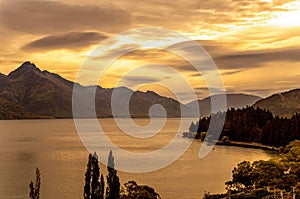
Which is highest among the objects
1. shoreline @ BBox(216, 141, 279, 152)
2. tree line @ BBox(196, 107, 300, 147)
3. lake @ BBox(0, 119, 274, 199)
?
tree line @ BBox(196, 107, 300, 147)

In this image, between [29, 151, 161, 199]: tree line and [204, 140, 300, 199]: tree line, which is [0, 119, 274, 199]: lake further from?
[29, 151, 161, 199]: tree line

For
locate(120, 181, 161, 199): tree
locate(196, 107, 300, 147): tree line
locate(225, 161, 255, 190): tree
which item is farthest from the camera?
locate(196, 107, 300, 147): tree line

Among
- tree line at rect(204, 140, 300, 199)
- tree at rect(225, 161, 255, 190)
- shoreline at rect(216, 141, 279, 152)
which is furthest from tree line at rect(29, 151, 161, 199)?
shoreline at rect(216, 141, 279, 152)

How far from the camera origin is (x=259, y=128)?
149 meters

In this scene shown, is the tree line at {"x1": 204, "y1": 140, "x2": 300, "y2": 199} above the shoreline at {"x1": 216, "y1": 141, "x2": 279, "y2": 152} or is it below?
below

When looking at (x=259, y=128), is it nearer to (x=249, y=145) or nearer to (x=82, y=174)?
(x=249, y=145)

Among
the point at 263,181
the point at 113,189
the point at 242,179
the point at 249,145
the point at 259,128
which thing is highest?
the point at 259,128

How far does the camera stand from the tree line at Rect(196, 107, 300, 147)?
128 m

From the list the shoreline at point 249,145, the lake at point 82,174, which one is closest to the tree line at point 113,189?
the lake at point 82,174

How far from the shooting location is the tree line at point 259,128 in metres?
128

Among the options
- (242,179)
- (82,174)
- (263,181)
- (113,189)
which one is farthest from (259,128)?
(113,189)

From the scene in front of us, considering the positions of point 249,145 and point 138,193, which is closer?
point 138,193

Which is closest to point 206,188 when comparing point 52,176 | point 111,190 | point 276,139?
point 111,190

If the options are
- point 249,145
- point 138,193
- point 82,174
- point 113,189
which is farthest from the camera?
point 249,145
